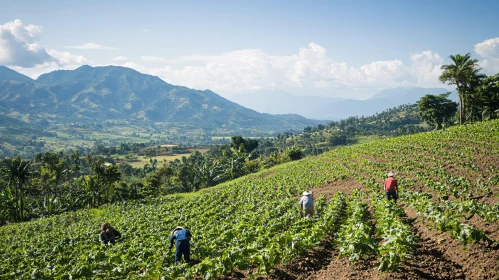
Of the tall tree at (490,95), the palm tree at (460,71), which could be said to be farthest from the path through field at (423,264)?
the tall tree at (490,95)

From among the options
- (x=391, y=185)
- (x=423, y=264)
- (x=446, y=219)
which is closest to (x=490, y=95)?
(x=391, y=185)

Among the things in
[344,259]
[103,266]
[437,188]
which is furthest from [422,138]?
[103,266]

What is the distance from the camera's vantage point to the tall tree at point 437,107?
70.8m

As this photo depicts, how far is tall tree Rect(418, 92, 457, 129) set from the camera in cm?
7075

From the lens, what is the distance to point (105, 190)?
203ft

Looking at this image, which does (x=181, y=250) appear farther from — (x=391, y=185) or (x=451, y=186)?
(x=451, y=186)

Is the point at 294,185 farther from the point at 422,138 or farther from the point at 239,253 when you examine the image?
the point at 239,253

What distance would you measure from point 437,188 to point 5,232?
4675cm

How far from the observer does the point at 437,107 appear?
7125 centimetres

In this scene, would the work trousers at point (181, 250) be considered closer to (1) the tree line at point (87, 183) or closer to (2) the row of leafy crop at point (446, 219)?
(2) the row of leafy crop at point (446, 219)

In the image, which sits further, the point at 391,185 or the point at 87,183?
the point at 87,183

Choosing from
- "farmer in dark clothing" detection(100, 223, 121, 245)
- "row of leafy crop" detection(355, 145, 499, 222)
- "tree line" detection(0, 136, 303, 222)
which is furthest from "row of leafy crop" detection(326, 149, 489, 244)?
"tree line" detection(0, 136, 303, 222)

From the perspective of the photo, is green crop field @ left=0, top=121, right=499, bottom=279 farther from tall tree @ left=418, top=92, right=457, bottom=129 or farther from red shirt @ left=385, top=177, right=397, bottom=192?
tall tree @ left=418, top=92, right=457, bottom=129

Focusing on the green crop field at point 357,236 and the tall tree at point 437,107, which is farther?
the tall tree at point 437,107
